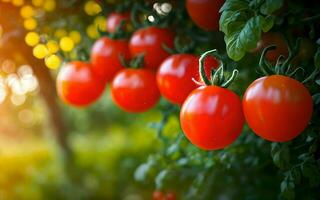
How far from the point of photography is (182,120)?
3.80 feet

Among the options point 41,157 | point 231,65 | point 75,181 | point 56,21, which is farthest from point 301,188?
point 41,157

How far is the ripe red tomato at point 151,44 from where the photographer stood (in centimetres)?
153

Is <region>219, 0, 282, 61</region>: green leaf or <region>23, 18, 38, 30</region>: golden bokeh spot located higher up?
<region>219, 0, 282, 61</region>: green leaf

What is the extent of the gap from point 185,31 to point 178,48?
0.14 metres

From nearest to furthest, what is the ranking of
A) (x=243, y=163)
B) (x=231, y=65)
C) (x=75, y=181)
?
(x=231, y=65)
(x=243, y=163)
(x=75, y=181)

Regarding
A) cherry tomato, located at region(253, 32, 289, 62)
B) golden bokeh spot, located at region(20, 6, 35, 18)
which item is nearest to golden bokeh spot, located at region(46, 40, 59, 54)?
golden bokeh spot, located at region(20, 6, 35, 18)

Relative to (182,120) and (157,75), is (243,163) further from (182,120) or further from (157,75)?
(182,120)

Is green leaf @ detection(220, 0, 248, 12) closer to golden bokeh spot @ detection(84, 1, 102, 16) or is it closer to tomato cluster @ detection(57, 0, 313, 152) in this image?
tomato cluster @ detection(57, 0, 313, 152)

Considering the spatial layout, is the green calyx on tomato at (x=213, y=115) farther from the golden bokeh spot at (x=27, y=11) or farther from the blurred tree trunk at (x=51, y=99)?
the blurred tree trunk at (x=51, y=99)

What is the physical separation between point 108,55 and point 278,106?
692 millimetres

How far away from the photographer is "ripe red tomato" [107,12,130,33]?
66.8 inches

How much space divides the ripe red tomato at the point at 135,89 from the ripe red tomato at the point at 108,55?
0.08 metres

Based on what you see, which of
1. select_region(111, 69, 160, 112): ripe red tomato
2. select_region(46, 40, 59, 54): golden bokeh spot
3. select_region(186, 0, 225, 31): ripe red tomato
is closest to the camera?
select_region(186, 0, 225, 31): ripe red tomato

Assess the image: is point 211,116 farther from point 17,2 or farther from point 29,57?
point 29,57
